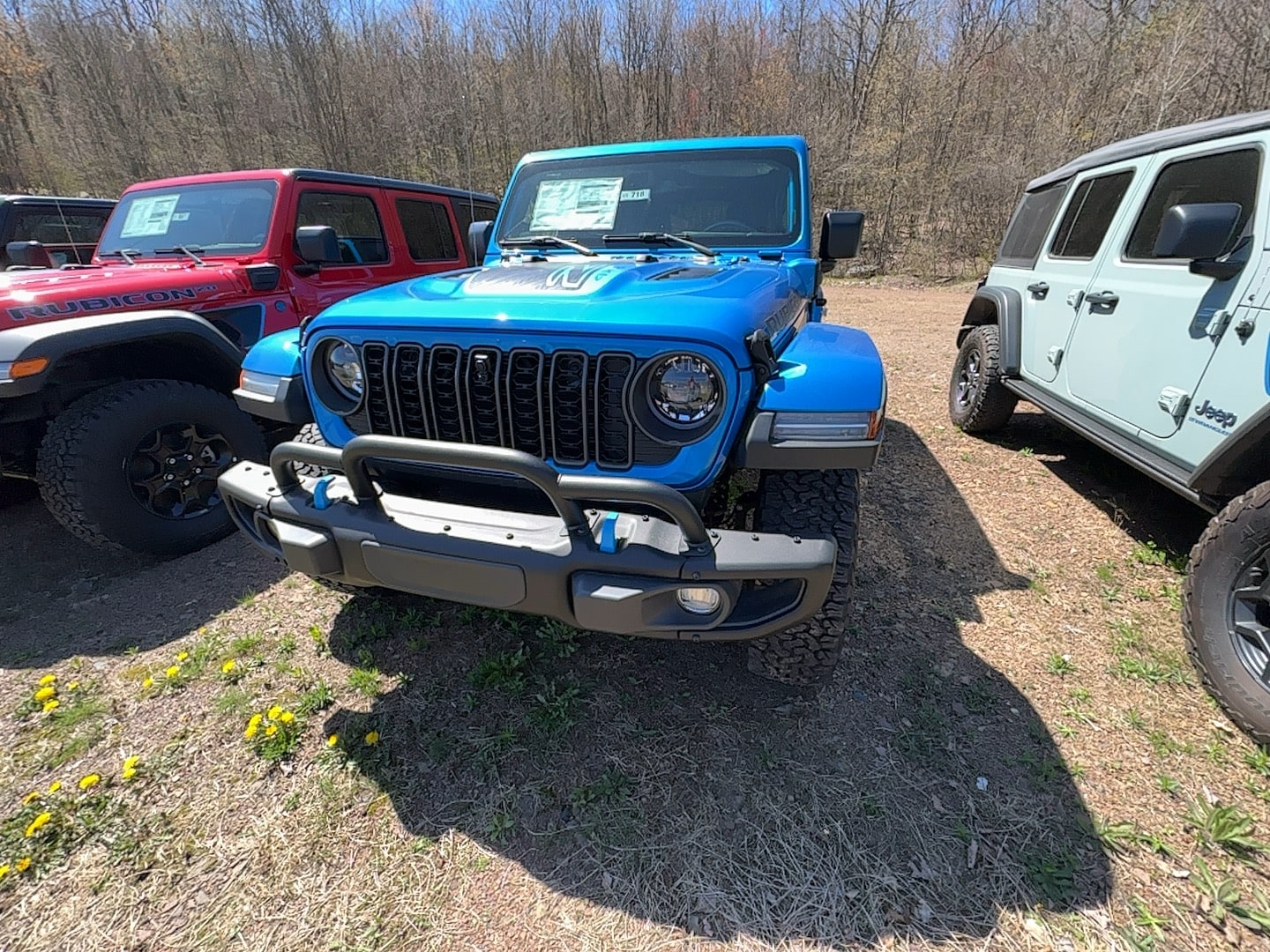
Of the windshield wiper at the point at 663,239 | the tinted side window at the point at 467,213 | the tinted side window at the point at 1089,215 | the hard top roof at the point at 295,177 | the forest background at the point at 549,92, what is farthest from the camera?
the forest background at the point at 549,92

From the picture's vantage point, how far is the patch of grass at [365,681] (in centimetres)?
237

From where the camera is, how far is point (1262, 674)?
2.08 m

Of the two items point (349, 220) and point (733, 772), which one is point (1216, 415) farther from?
point (349, 220)

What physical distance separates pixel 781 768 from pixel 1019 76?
19200mm

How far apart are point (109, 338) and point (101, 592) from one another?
4.11 ft

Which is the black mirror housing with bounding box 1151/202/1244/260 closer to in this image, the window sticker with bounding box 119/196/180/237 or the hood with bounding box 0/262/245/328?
the hood with bounding box 0/262/245/328

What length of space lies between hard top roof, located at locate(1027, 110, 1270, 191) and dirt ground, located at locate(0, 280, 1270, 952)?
205 centimetres

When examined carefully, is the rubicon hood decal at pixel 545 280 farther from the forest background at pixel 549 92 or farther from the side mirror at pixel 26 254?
the forest background at pixel 549 92

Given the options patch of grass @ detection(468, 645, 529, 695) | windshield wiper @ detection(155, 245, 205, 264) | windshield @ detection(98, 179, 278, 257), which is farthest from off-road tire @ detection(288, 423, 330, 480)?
windshield wiper @ detection(155, 245, 205, 264)

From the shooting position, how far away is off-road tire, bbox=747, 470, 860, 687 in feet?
5.94

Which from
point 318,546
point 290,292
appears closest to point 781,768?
point 318,546

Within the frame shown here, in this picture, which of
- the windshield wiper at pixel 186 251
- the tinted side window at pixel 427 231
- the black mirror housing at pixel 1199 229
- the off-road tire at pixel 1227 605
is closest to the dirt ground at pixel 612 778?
the off-road tire at pixel 1227 605

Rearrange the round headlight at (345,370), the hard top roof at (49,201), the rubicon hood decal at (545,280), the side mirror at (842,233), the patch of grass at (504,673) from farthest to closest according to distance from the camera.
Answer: the hard top roof at (49,201) → the side mirror at (842,233) → the patch of grass at (504,673) → the round headlight at (345,370) → the rubicon hood decal at (545,280)

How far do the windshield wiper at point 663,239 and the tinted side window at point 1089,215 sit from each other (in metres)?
2.53
